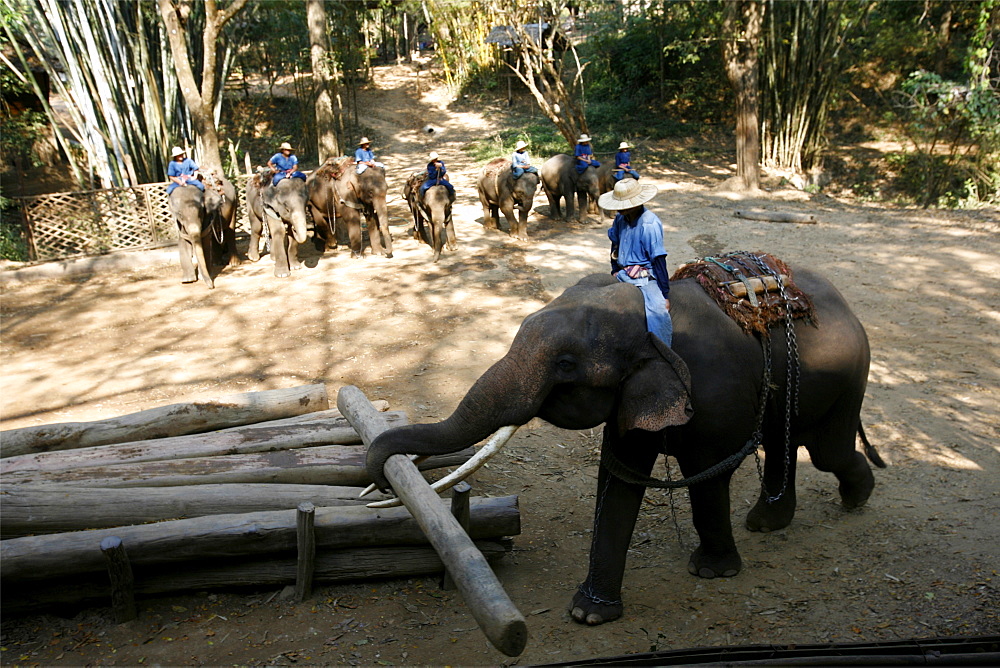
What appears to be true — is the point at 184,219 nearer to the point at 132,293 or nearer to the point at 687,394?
the point at 132,293

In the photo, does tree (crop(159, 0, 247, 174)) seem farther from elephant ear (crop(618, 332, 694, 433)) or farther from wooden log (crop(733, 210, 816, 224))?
elephant ear (crop(618, 332, 694, 433))

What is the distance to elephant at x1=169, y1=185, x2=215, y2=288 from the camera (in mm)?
13023

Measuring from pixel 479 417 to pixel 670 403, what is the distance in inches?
39.1

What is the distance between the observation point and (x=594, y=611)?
4.51 m

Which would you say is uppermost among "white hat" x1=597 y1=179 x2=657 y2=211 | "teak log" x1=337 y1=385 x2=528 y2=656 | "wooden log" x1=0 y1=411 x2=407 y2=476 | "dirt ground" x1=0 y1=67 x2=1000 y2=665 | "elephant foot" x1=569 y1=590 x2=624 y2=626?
"white hat" x1=597 y1=179 x2=657 y2=211

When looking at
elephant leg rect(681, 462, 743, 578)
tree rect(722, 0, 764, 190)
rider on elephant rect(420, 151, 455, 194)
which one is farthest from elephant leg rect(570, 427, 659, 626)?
tree rect(722, 0, 764, 190)

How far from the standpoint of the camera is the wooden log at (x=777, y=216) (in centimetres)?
1499

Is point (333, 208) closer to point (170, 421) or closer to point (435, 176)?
point (435, 176)

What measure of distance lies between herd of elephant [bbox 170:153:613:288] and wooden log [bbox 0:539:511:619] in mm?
9433

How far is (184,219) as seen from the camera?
1305cm

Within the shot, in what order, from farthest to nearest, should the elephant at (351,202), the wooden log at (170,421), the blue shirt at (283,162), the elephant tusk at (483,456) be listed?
the elephant at (351,202), the blue shirt at (283,162), the wooden log at (170,421), the elephant tusk at (483,456)

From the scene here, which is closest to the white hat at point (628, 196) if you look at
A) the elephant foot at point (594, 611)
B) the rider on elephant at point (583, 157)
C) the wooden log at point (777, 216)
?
the elephant foot at point (594, 611)

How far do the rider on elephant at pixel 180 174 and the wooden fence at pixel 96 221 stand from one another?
1.21 m

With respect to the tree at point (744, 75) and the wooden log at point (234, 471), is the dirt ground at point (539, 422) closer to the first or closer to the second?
the wooden log at point (234, 471)
